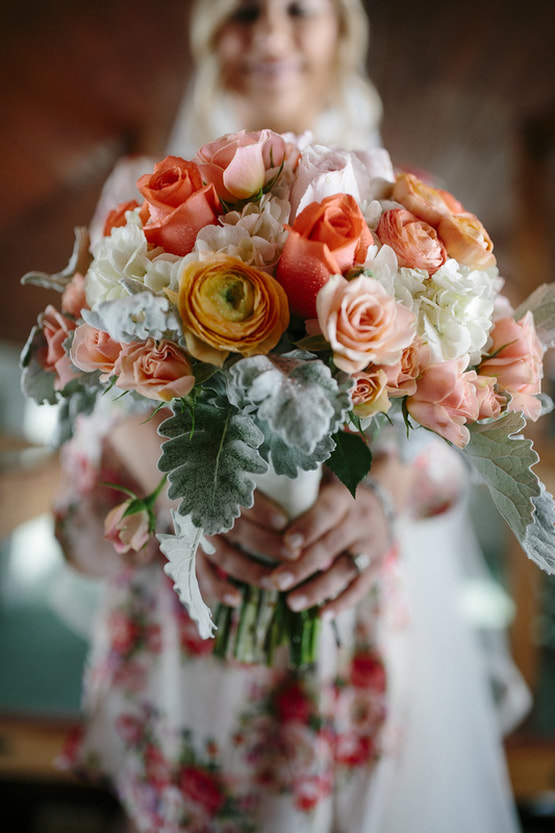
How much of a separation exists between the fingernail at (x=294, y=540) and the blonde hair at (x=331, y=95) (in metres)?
0.72

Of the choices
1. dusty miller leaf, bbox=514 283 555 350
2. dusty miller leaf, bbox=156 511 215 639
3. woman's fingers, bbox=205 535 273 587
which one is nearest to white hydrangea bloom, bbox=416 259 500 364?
dusty miller leaf, bbox=514 283 555 350

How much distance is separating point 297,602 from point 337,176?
0.41 m

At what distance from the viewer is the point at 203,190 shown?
1.19 feet

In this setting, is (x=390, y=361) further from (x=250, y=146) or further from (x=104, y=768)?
(x=104, y=768)

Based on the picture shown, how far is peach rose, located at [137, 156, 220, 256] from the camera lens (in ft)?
1.19

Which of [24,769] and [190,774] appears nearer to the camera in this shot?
[190,774]

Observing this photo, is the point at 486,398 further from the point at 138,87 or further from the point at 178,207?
the point at 138,87

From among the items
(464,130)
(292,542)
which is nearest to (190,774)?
(292,542)

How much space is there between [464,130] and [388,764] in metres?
1.99

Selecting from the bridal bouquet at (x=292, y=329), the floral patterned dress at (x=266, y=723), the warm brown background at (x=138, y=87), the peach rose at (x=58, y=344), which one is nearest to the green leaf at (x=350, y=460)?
the bridal bouquet at (x=292, y=329)

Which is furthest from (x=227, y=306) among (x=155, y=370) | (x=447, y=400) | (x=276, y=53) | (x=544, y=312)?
(x=276, y=53)

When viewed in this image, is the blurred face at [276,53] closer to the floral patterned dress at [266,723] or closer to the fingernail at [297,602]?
the floral patterned dress at [266,723]

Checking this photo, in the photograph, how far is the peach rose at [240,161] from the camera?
369 millimetres

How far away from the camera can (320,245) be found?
33 centimetres
